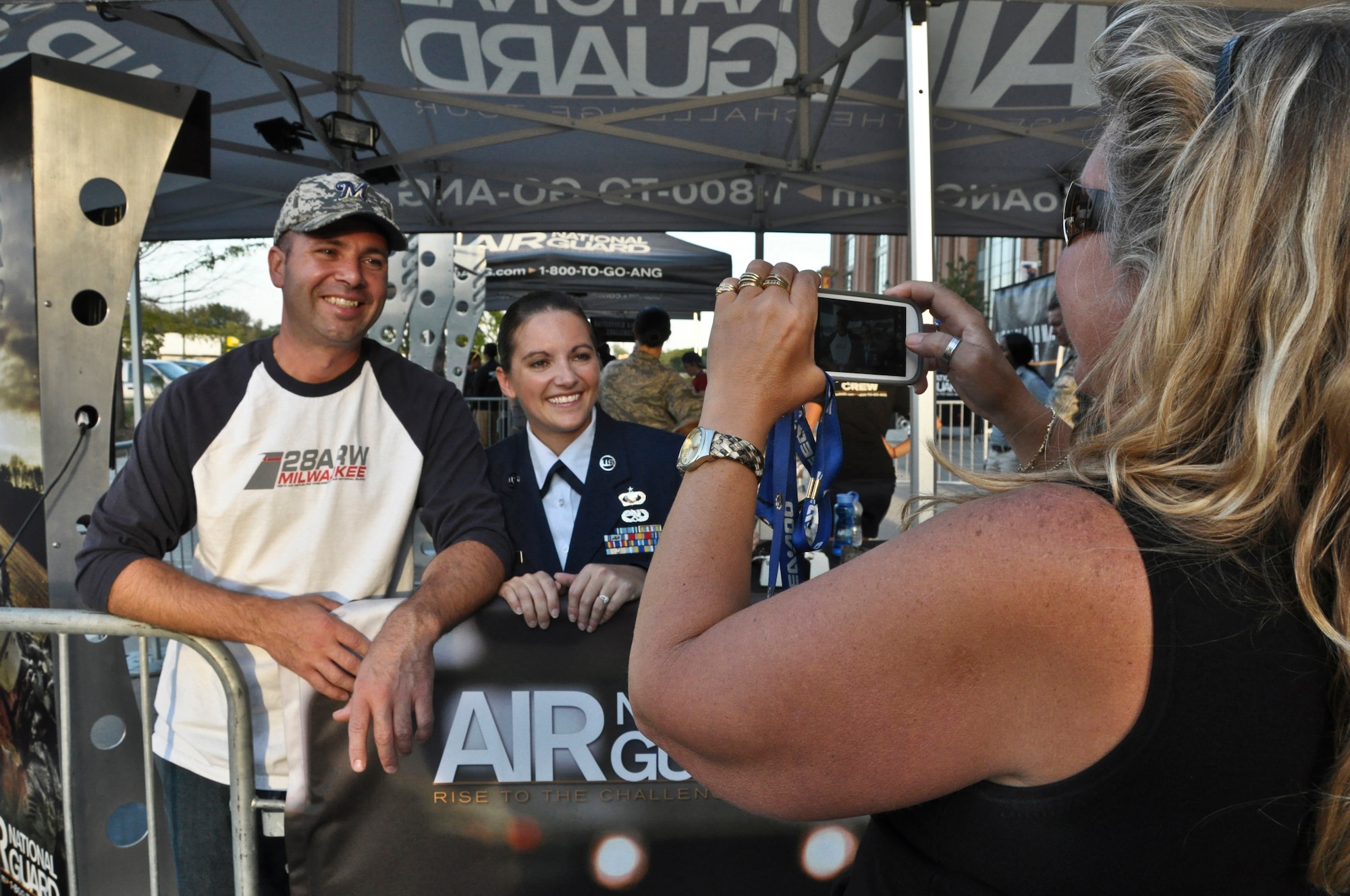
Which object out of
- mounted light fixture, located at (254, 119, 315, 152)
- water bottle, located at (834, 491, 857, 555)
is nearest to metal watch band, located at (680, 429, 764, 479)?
water bottle, located at (834, 491, 857, 555)

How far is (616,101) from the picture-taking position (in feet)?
18.8

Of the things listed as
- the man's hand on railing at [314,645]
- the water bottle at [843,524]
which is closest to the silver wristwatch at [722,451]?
the man's hand on railing at [314,645]

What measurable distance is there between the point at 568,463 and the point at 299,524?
0.72 metres

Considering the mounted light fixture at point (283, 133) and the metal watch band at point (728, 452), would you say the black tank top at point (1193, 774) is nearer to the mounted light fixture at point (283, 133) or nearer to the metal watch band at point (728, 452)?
the metal watch band at point (728, 452)

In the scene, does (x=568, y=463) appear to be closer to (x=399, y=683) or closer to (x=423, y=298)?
(x=399, y=683)

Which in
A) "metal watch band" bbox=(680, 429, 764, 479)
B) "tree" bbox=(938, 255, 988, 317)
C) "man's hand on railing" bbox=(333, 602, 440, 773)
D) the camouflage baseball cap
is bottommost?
"man's hand on railing" bbox=(333, 602, 440, 773)

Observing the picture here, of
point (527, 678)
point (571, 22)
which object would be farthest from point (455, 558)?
point (571, 22)

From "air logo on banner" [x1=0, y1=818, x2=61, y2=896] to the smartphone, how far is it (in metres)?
2.57

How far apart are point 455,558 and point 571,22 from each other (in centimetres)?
403

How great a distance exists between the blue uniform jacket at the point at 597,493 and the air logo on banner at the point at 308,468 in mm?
370

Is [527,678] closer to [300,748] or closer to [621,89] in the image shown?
[300,748]

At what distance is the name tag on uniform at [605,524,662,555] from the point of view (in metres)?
2.35

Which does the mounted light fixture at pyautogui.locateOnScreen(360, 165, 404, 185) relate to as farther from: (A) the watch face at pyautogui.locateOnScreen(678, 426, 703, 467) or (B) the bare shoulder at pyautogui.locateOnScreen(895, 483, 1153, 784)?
(B) the bare shoulder at pyautogui.locateOnScreen(895, 483, 1153, 784)

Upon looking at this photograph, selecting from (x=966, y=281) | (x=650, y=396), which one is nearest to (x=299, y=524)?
(x=650, y=396)
